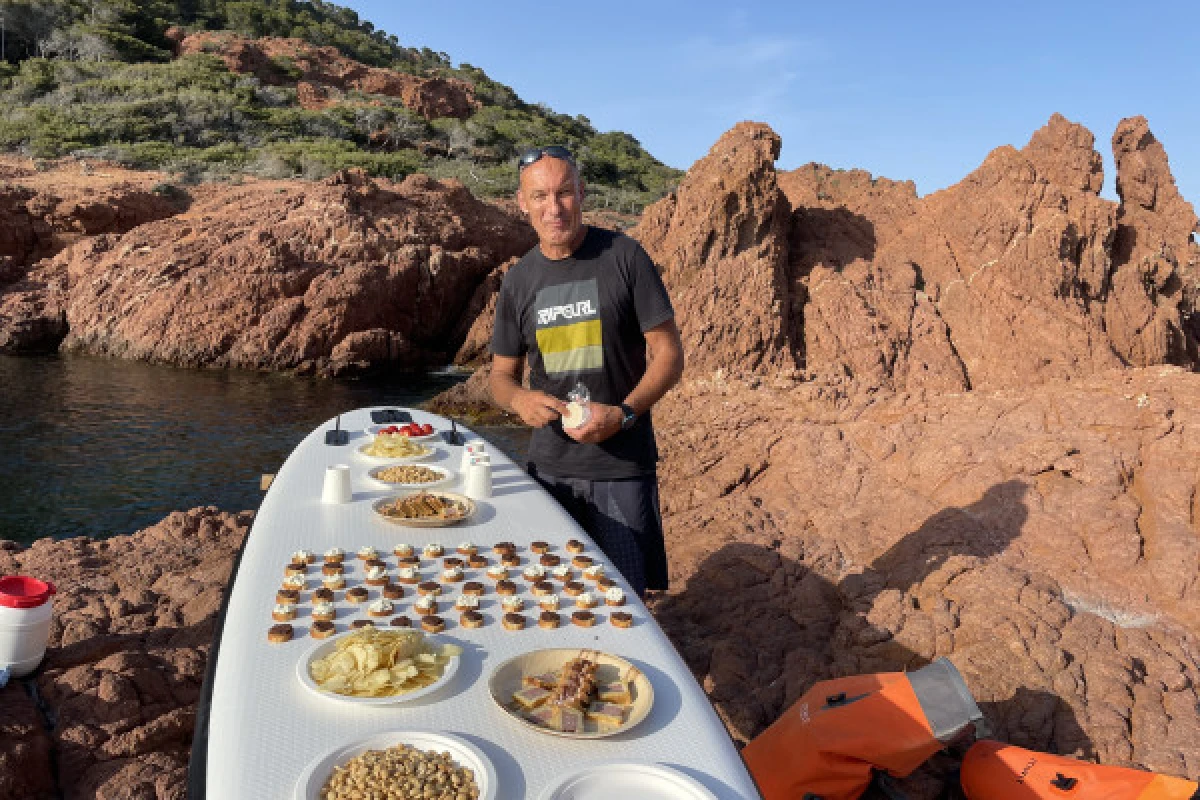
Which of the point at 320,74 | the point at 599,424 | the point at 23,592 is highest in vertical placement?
the point at 320,74

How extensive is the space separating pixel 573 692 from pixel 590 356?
152 centimetres

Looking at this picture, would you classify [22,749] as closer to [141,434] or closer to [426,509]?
[426,509]

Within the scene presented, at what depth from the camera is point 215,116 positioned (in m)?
33.2

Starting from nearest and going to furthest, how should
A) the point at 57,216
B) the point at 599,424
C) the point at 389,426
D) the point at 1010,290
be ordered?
1. the point at 599,424
2. the point at 389,426
3. the point at 1010,290
4. the point at 57,216

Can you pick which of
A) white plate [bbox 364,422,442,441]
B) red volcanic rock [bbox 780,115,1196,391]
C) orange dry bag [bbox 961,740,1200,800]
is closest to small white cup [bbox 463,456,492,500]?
white plate [bbox 364,422,442,441]

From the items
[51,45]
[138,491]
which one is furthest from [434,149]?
[138,491]

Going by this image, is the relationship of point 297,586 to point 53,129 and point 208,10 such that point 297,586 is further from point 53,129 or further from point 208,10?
point 208,10

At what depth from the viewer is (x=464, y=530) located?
2.76 m

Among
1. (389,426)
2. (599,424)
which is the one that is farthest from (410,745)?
(389,426)

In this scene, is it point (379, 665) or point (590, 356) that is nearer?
point (379, 665)

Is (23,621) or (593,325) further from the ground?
(593,325)

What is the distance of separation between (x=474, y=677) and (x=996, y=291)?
778cm

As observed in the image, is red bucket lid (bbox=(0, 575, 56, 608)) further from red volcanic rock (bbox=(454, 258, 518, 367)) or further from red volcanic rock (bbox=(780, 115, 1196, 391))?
red volcanic rock (bbox=(454, 258, 518, 367))

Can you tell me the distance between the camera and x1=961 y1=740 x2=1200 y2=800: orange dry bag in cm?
247
